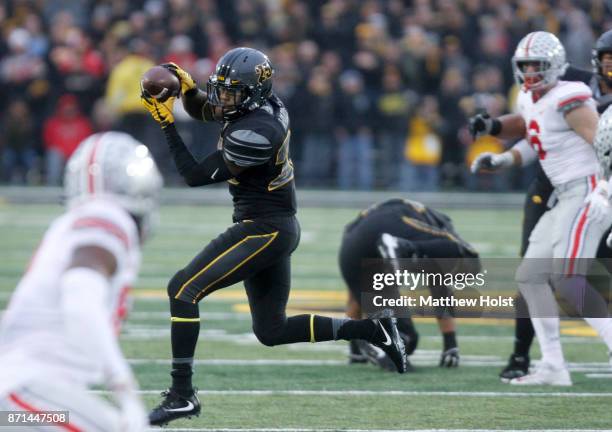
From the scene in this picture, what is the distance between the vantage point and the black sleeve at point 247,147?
527cm

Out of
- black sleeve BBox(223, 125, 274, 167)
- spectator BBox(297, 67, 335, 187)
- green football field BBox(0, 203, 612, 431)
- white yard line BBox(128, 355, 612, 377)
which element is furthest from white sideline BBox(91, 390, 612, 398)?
spectator BBox(297, 67, 335, 187)

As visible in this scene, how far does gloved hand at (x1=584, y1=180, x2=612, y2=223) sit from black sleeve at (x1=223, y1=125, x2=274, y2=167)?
1.55 metres

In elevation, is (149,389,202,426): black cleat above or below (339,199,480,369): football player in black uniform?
below

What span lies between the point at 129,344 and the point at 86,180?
3829 millimetres

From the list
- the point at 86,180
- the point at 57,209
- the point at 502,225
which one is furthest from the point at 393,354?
the point at 57,209

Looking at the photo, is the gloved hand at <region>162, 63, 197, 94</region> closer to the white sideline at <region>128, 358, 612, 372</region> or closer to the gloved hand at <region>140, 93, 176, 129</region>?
the gloved hand at <region>140, 93, 176, 129</region>

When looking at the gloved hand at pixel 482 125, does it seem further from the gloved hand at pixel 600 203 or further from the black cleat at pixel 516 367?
the black cleat at pixel 516 367

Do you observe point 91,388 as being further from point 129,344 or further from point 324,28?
point 324,28

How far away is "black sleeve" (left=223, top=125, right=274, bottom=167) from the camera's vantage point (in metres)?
5.27

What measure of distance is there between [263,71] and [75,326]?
8.49 ft

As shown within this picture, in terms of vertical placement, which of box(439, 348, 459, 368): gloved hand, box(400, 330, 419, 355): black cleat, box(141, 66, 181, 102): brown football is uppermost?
box(141, 66, 181, 102): brown football

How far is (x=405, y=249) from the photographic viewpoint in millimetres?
6684

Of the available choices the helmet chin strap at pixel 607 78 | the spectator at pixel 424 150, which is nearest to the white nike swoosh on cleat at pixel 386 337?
the helmet chin strap at pixel 607 78

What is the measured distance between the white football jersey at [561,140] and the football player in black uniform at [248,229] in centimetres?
129
